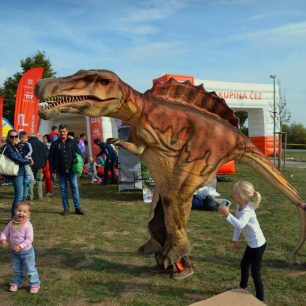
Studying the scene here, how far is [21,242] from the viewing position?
3.40 m

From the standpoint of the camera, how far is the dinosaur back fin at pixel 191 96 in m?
3.76

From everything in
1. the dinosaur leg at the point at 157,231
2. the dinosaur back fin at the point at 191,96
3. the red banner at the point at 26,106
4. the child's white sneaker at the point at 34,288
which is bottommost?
the child's white sneaker at the point at 34,288

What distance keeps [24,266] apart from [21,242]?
29cm

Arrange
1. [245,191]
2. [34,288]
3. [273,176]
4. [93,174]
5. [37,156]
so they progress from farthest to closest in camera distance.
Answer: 1. [93,174]
2. [37,156]
3. [273,176]
4. [34,288]
5. [245,191]

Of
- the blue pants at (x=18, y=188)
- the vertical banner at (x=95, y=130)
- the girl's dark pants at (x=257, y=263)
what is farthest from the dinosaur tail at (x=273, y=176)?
the vertical banner at (x=95, y=130)

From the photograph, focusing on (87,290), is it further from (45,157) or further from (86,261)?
(45,157)

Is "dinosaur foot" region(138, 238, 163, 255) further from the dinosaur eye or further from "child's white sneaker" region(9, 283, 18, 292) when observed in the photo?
the dinosaur eye

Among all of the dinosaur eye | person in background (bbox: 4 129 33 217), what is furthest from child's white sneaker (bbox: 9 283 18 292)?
person in background (bbox: 4 129 33 217)

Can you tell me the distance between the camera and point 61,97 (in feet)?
10.1

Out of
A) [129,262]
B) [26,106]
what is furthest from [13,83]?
[129,262]

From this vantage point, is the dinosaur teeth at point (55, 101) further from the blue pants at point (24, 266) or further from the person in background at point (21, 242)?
the blue pants at point (24, 266)

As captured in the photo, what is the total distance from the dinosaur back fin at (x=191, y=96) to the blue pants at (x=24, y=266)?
74.5 inches

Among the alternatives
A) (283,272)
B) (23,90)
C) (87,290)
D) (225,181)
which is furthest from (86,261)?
(23,90)

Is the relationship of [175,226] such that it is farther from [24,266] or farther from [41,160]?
[41,160]
